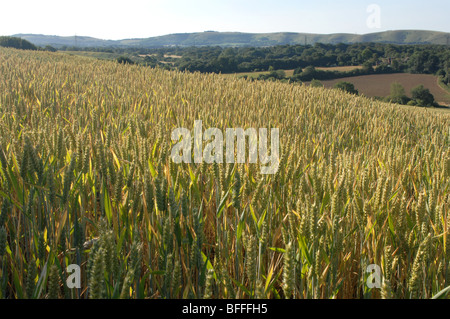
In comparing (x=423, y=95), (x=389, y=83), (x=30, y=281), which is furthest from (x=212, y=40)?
(x=30, y=281)

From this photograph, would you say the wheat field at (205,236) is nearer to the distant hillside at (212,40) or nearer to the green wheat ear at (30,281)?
the green wheat ear at (30,281)

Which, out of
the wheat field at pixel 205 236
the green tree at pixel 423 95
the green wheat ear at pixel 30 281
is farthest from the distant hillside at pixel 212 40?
the green wheat ear at pixel 30 281

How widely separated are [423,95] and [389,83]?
4.40 metres

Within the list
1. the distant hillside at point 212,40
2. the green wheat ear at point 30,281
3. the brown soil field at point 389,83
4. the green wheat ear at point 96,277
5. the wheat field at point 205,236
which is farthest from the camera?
the distant hillside at point 212,40

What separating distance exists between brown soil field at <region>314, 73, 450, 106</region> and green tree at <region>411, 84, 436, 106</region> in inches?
22.4

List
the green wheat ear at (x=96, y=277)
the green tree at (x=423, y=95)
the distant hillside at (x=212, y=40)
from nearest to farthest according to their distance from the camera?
the green wheat ear at (x=96, y=277) → the green tree at (x=423, y=95) → the distant hillside at (x=212, y=40)

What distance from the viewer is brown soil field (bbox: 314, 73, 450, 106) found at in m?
33.4

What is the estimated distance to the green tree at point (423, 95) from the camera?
3172 centimetres

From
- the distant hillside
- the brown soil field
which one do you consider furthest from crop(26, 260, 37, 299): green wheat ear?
the distant hillside

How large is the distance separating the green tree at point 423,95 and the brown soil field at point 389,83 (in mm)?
569

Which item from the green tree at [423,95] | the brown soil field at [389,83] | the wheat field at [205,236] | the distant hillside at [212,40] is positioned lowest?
the wheat field at [205,236]

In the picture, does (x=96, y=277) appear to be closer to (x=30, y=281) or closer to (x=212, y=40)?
(x=30, y=281)

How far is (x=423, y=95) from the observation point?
3278 centimetres
